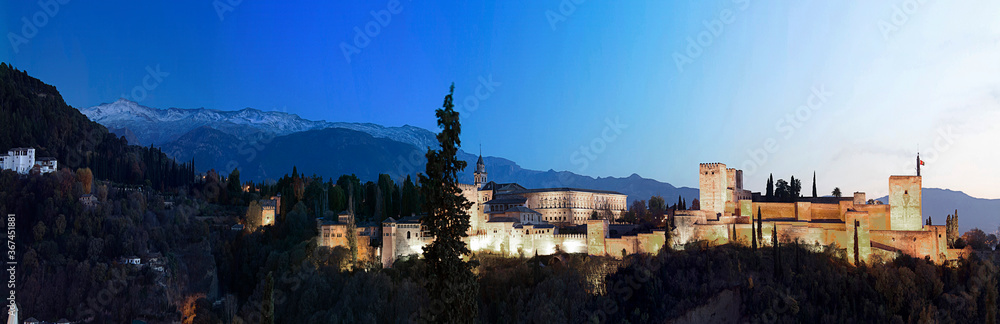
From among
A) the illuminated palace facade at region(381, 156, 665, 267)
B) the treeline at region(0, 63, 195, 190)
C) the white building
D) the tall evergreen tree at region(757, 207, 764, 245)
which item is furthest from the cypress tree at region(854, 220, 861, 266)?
the white building

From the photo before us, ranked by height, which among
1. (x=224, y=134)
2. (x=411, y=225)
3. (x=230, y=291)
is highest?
(x=224, y=134)

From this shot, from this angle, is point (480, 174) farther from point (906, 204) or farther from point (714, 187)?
point (906, 204)

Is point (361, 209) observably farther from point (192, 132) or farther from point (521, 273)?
point (192, 132)

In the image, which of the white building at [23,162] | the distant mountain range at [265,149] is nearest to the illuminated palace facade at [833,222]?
the white building at [23,162]

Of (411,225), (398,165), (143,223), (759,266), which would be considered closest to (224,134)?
(398,165)

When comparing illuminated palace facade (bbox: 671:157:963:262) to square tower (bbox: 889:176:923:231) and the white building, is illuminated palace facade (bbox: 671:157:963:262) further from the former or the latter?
the white building

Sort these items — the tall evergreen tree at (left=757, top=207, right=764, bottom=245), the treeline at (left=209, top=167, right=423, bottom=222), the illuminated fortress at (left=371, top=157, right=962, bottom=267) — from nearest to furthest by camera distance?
the illuminated fortress at (left=371, top=157, right=962, bottom=267)
the tall evergreen tree at (left=757, top=207, right=764, bottom=245)
the treeline at (left=209, top=167, right=423, bottom=222)

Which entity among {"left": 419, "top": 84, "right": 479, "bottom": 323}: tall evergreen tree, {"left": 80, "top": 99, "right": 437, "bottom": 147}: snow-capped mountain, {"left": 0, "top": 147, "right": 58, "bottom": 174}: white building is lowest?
{"left": 419, "top": 84, "right": 479, "bottom": 323}: tall evergreen tree
